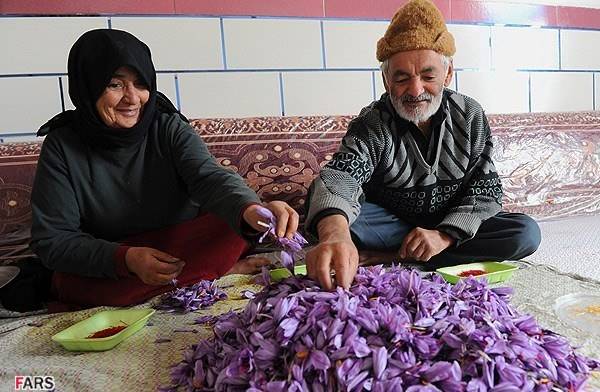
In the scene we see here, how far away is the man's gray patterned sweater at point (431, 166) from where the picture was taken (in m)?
1.67

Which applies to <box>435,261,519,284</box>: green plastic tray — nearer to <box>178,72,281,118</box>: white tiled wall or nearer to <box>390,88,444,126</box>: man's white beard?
<box>390,88,444,126</box>: man's white beard

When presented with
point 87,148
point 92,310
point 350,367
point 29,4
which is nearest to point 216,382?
point 350,367

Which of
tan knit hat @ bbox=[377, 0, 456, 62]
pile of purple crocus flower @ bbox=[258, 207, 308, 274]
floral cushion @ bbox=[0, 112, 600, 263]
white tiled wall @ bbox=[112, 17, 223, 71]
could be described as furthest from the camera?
white tiled wall @ bbox=[112, 17, 223, 71]

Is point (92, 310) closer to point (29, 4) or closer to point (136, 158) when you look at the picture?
point (136, 158)

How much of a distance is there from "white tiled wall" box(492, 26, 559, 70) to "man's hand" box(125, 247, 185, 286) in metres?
2.06

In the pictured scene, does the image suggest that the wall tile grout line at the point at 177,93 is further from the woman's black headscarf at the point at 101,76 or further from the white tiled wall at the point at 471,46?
the white tiled wall at the point at 471,46

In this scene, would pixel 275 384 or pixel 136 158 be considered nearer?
pixel 275 384

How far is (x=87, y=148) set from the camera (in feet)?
5.26

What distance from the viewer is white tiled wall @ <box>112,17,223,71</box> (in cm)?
218

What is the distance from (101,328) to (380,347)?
76 centimetres

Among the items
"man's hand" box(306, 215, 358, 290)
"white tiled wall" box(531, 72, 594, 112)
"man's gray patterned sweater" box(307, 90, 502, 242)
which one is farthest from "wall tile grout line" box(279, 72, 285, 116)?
"man's hand" box(306, 215, 358, 290)

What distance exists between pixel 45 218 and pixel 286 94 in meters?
1.23

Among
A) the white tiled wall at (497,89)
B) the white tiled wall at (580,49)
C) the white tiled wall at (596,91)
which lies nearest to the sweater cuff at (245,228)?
the white tiled wall at (497,89)

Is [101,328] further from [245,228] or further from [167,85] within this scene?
[167,85]
